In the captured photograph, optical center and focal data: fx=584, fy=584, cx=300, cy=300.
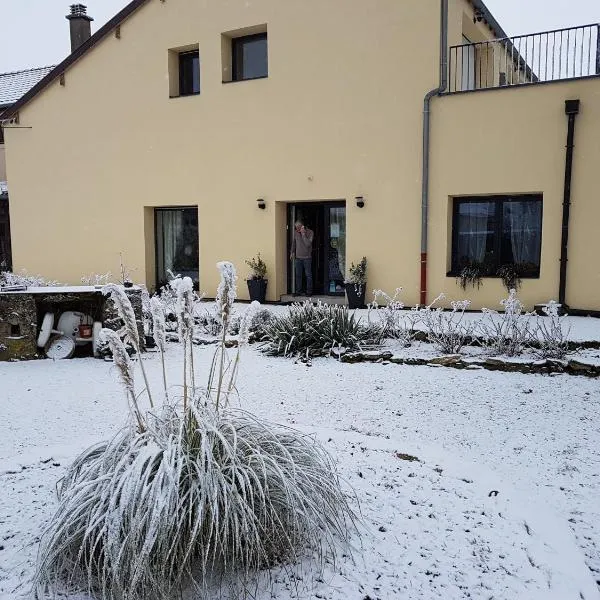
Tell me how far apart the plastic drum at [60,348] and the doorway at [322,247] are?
5610 mm

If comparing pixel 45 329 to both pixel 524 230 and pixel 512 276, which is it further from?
pixel 524 230

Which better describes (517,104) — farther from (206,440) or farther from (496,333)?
(206,440)

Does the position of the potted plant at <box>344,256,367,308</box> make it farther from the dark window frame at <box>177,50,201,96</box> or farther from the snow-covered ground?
the dark window frame at <box>177,50,201,96</box>

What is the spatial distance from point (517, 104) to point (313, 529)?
8.46m

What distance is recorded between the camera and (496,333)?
6293 millimetres

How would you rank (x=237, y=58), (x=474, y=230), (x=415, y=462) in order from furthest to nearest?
(x=237, y=58)
(x=474, y=230)
(x=415, y=462)

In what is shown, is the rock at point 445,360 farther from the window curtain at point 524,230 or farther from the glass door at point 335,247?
the glass door at point 335,247

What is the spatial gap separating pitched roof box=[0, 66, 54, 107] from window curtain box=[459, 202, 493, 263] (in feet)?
45.0

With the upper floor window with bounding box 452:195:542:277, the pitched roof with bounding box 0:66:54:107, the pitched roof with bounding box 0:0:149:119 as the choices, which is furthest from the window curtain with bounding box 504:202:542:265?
the pitched roof with bounding box 0:66:54:107

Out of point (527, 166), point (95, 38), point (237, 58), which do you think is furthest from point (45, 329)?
point (95, 38)

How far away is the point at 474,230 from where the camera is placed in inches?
387

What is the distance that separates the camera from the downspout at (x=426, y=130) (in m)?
9.38

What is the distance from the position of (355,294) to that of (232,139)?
3.92m

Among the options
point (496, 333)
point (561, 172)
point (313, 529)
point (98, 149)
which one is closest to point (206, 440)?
point (313, 529)
